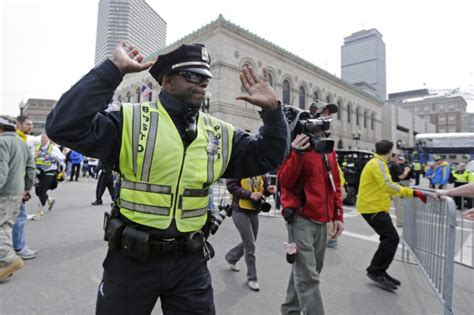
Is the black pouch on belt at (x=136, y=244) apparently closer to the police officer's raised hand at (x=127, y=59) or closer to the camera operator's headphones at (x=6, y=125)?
the police officer's raised hand at (x=127, y=59)

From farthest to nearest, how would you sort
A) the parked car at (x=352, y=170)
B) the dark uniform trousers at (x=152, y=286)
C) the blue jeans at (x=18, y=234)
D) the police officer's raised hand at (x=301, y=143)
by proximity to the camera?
the parked car at (x=352, y=170), the blue jeans at (x=18, y=234), the police officer's raised hand at (x=301, y=143), the dark uniform trousers at (x=152, y=286)

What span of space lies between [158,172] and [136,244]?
0.38 metres

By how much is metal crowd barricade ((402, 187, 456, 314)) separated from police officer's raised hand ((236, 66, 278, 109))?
237cm

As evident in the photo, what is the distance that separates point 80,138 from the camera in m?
1.36

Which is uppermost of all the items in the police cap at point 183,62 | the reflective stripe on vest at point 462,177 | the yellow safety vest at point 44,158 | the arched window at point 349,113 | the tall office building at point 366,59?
the tall office building at point 366,59

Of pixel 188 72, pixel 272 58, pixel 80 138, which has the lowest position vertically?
pixel 80 138

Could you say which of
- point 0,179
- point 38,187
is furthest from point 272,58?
point 0,179

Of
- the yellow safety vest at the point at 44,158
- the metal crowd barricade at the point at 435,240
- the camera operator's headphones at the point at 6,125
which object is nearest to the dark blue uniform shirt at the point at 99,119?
the metal crowd barricade at the point at 435,240

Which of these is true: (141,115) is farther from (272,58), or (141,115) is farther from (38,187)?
(272,58)

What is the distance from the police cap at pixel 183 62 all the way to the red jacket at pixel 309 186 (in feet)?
4.32

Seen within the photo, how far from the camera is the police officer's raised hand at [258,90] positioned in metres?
1.63

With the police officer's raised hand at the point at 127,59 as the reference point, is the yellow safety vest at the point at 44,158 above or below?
below

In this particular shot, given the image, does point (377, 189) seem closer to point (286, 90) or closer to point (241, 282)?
point (241, 282)

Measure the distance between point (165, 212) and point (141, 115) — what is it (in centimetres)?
55
